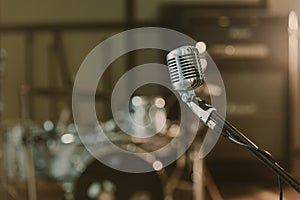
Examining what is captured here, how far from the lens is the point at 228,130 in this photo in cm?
80

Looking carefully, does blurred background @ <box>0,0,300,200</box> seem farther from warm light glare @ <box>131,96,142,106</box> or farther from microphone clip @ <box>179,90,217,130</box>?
microphone clip @ <box>179,90,217,130</box>

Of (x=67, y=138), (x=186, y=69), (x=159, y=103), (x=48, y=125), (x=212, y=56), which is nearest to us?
(x=186, y=69)

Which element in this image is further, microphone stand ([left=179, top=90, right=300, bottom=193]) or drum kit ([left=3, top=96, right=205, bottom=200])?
drum kit ([left=3, top=96, right=205, bottom=200])

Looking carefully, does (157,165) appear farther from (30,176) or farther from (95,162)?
(30,176)

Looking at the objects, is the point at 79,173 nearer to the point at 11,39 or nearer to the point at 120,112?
the point at 120,112

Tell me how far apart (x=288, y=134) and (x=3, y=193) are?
1761 mm

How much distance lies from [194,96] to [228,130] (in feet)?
0.26

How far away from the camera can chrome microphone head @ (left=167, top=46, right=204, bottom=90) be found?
2.61 ft

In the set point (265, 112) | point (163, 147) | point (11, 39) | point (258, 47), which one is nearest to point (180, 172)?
point (163, 147)

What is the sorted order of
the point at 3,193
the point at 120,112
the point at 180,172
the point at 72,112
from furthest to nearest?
the point at 72,112
the point at 180,172
the point at 120,112
the point at 3,193

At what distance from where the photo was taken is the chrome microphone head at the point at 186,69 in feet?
2.61

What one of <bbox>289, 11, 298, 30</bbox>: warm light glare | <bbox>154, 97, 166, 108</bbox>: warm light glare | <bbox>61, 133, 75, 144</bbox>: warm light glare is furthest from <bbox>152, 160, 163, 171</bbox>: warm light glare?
<bbox>289, 11, 298, 30</bbox>: warm light glare

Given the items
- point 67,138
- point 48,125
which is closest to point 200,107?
point 67,138

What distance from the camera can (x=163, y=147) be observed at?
2.56 meters
